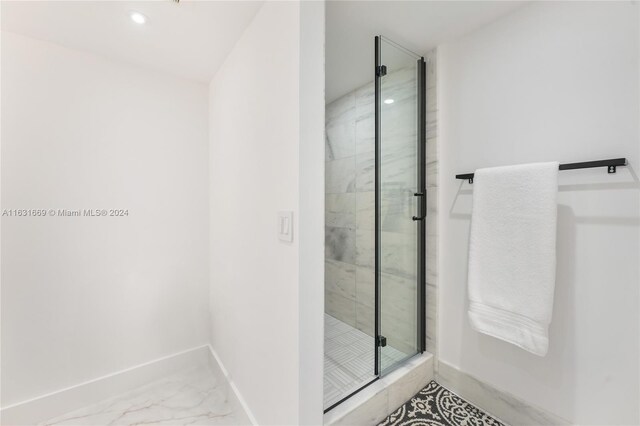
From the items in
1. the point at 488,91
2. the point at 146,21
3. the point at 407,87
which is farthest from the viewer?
the point at 407,87

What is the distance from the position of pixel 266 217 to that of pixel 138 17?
114 cm

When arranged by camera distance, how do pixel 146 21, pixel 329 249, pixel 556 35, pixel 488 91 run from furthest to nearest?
pixel 329 249
pixel 488 91
pixel 146 21
pixel 556 35

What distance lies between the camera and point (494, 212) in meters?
1.29

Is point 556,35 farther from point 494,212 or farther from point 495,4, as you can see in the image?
point 494,212

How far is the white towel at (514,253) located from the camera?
1.13m

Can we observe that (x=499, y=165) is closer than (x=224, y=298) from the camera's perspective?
Yes

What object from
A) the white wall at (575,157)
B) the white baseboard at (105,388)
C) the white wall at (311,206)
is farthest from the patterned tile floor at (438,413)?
the white baseboard at (105,388)

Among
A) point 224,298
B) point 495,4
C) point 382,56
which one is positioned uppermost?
point 495,4

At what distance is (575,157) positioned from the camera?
1.15 metres

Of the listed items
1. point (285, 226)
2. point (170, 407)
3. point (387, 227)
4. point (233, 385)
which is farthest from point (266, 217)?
point (170, 407)

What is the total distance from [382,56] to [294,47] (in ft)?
2.48

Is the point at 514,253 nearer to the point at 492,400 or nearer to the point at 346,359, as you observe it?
the point at 492,400

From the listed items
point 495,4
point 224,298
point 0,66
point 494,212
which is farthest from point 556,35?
point 0,66

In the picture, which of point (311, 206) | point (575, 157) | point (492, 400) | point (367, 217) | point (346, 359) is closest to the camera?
point (311, 206)
